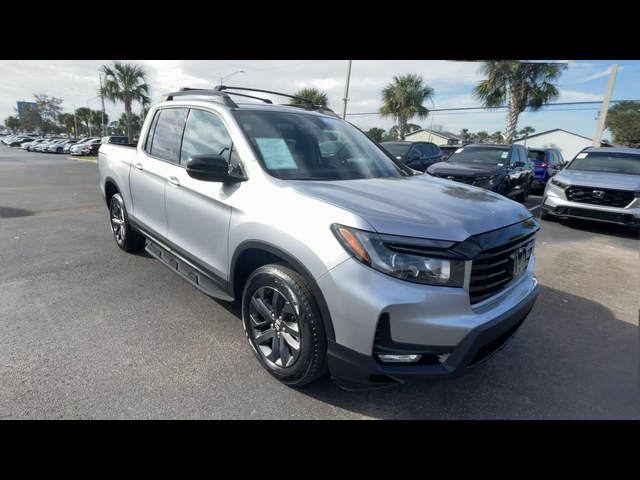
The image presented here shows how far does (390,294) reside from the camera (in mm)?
1870

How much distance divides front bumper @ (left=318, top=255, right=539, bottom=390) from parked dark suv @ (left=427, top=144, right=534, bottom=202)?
6.95 meters

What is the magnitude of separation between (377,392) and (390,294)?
1.02 m

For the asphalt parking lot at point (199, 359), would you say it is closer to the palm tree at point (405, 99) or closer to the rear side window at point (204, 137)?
the rear side window at point (204, 137)

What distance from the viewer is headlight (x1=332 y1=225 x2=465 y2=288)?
1.92 m

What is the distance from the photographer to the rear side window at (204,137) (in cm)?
294

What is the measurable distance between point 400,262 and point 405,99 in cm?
2723

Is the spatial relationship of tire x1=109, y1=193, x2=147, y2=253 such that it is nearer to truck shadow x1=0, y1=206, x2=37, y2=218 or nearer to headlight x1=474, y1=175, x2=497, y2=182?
truck shadow x1=0, y1=206, x2=37, y2=218

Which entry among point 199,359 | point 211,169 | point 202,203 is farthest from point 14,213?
point 211,169


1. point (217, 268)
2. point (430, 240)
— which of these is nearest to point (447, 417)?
point (430, 240)

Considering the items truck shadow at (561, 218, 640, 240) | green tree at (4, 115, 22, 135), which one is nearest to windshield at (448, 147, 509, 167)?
truck shadow at (561, 218, 640, 240)

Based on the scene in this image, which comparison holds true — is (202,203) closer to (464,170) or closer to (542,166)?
(464,170)

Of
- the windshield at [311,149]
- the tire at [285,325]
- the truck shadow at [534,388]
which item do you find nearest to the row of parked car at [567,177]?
the windshield at [311,149]

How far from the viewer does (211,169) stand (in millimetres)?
2525

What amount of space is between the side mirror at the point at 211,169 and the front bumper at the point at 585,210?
7346mm
